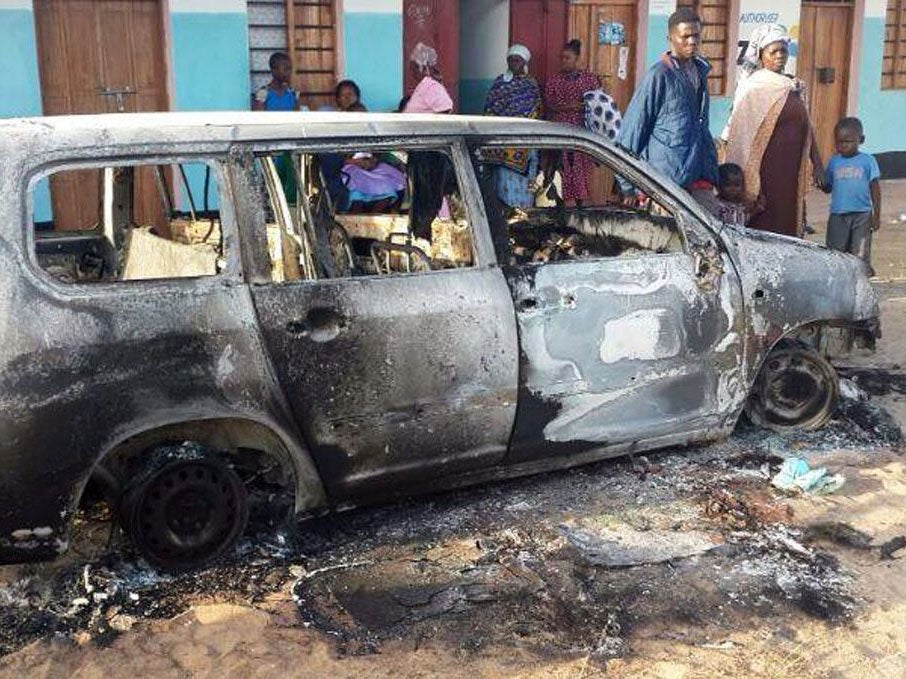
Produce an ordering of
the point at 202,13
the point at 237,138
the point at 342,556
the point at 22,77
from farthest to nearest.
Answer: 1. the point at 202,13
2. the point at 22,77
3. the point at 342,556
4. the point at 237,138

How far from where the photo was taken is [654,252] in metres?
4.36

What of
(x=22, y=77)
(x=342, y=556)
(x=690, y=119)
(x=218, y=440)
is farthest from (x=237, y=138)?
(x=22, y=77)

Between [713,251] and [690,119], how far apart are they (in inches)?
79.8

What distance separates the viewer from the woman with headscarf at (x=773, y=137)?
6652mm

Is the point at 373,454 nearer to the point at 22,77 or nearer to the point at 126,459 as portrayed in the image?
the point at 126,459

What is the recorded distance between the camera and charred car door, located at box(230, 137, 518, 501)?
361 centimetres

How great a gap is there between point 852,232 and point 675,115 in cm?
214

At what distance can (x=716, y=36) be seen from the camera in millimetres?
11891

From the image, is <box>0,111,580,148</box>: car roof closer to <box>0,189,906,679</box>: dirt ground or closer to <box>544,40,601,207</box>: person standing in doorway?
<box>0,189,906,679</box>: dirt ground

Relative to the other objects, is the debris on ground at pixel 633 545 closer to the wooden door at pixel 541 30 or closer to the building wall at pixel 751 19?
the wooden door at pixel 541 30

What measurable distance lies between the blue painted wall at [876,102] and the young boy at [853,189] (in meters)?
6.85

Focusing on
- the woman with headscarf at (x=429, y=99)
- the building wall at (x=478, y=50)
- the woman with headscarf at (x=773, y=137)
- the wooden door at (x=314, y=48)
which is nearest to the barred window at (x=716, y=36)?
the building wall at (x=478, y=50)

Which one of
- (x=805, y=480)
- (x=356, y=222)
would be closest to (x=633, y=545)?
(x=805, y=480)

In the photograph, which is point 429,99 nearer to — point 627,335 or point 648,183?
point 648,183
